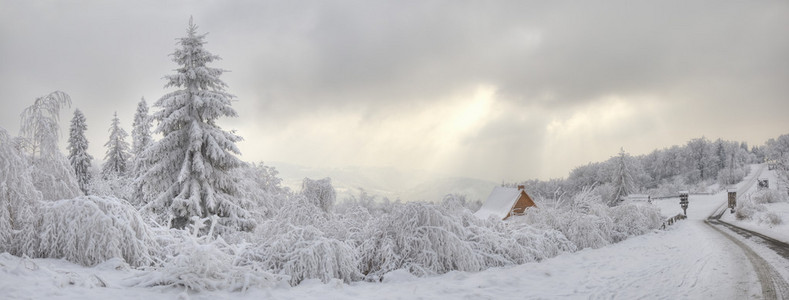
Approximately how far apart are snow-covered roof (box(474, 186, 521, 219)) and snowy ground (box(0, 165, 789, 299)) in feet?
70.5

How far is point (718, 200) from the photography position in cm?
4831

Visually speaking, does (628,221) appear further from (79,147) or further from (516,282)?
(79,147)

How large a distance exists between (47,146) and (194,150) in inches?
172

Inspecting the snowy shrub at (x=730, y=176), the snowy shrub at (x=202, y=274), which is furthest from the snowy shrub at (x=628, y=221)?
the snowy shrub at (x=730, y=176)

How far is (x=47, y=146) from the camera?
8969mm

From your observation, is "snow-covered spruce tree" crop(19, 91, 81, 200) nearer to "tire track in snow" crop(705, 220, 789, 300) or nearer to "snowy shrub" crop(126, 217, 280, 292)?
"snowy shrub" crop(126, 217, 280, 292)

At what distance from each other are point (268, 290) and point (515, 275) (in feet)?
16.4

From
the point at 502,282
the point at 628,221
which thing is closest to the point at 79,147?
the point at 502,282

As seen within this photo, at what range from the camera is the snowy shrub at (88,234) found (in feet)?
22.5

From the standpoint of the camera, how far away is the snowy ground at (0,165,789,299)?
513 cm

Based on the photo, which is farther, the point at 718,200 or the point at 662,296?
the point at 718,200

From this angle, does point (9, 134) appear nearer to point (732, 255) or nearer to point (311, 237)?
point (311, 237)

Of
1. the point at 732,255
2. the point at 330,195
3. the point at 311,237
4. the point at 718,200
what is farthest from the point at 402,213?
the point at 718,200

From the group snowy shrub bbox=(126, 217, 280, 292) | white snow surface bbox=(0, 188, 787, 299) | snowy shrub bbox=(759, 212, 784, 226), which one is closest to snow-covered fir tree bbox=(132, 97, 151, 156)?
white snow surface bbox=(0, 188, 787, 299)
